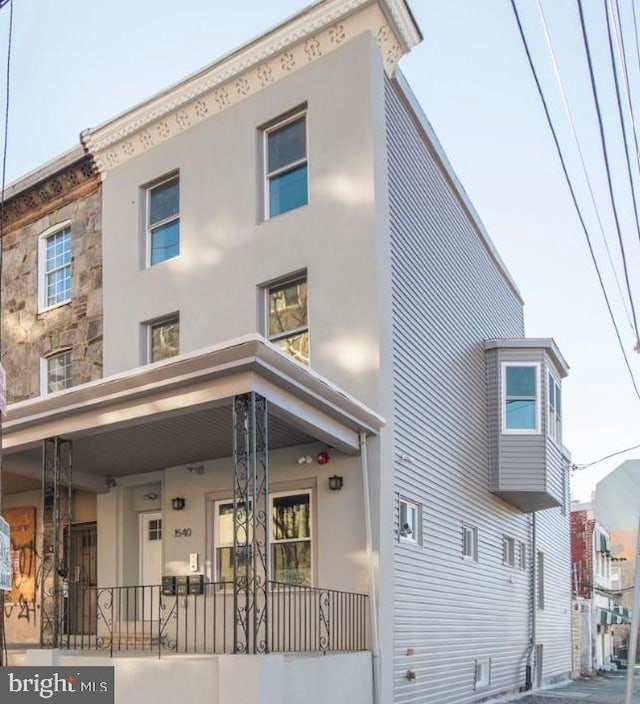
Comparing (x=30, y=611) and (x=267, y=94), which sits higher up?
(x=267, y=94)

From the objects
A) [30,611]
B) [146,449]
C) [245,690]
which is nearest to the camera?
[245,690]

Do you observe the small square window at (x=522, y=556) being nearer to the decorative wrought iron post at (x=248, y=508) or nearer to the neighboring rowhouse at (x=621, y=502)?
the decorative wrought iron post at (x=248, y=508)

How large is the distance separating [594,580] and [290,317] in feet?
89.1

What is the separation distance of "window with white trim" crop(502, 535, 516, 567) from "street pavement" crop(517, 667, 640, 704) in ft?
8.11

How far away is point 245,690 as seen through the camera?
26.3 ft

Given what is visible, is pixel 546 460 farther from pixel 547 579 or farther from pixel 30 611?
pixel 30 611

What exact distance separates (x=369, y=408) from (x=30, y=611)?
7.38m

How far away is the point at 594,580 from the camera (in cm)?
3538

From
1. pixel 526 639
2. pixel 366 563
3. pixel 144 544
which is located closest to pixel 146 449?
pixel 144 544

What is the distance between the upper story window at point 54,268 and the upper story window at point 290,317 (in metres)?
4.87

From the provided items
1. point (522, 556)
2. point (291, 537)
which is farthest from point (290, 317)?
point (522, 556)

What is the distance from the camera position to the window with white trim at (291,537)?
37.9ft

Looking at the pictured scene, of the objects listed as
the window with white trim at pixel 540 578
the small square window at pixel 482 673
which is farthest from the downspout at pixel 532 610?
the small square window at pixel 482 673

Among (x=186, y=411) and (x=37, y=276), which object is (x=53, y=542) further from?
(x=37, y=276)
